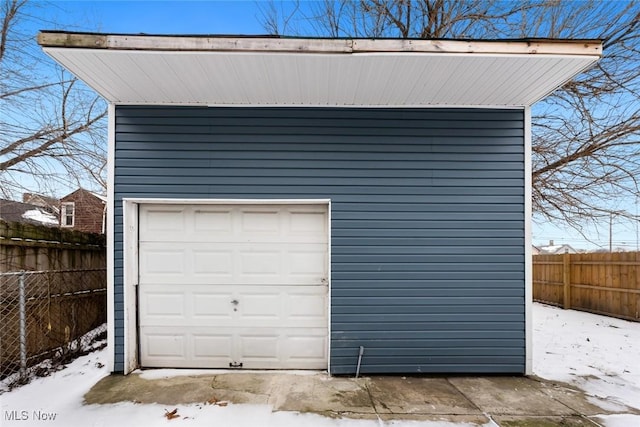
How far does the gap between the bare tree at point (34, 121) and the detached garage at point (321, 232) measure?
115 inches

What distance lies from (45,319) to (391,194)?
14.5 ft

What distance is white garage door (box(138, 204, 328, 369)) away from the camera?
4066mm

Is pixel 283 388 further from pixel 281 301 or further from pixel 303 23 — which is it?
pixel 303 23

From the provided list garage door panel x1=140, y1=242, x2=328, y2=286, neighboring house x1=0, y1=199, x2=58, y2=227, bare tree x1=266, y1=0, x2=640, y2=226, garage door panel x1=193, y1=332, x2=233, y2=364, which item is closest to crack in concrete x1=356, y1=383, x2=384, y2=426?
garage door panel x1=140, y1=242, x2=328, y2=286

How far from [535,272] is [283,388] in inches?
368

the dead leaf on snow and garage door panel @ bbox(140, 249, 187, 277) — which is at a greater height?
garage door panel @ bbox(140, 249, 187, 277)

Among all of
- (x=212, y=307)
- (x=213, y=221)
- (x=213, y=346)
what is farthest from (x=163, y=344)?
(x=213, y=221)

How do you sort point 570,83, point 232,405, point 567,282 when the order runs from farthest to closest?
point 567,282 < point 570,83 < point 232,405

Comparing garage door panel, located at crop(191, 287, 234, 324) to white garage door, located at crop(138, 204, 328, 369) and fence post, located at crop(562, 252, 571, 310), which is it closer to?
white garage door, located at crop(138, 204, 328, 369)

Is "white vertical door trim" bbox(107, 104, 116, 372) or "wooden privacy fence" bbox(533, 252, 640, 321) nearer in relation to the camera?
"white vertical door trim" bbox(107, 104, 116, 372)

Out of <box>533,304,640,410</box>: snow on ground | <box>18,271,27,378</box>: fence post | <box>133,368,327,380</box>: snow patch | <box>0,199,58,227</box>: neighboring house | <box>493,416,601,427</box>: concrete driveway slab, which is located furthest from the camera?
<box>0,199,58,227</box>: neighboring house

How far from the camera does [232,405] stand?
3.16 m

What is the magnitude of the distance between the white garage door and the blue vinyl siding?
0.25m

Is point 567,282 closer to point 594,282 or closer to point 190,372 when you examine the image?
point 594,282
